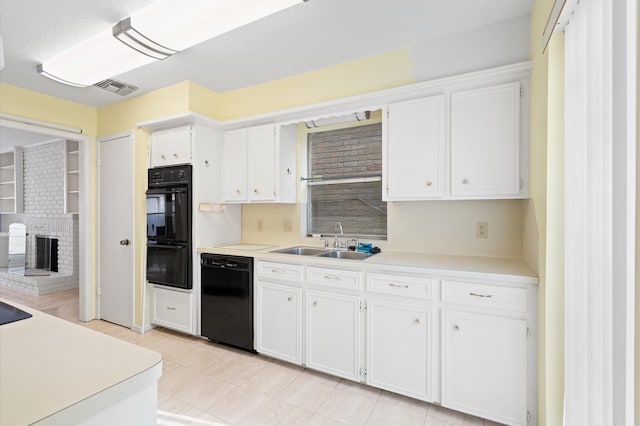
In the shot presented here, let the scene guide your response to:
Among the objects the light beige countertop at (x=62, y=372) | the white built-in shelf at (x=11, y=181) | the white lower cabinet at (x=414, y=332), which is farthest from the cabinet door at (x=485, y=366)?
the white built-in shelf at (x=11, y=181)

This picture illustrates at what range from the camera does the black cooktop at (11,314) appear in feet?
3.68

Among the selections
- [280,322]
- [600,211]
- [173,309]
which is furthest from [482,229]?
[173,309]

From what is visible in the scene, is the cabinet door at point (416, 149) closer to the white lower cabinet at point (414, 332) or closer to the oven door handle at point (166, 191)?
the white lower cabinet at point (414, 332)

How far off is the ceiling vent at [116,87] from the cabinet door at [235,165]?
110 cm

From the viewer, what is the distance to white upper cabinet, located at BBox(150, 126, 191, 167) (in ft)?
10.6

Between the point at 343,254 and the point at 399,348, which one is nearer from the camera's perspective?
the point at 399,348

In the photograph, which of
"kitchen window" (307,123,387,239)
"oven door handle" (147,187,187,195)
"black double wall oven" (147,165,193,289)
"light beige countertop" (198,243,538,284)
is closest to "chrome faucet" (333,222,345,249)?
"kitchen window" (307,123,387,239)

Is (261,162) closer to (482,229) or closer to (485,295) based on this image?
(482,229)

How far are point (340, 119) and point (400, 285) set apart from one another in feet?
5.48

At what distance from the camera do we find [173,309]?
334 cm

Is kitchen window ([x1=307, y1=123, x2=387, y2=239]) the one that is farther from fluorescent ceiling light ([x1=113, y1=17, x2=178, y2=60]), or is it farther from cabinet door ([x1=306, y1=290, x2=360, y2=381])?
fluorescent ceiling light ([x1=113, y1=17, x2=178, y2=60])

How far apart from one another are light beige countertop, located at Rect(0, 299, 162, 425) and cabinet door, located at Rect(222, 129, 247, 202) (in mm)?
2354

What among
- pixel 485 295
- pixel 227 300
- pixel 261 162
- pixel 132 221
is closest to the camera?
pixel 485 295

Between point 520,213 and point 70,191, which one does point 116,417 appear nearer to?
point 520,213
